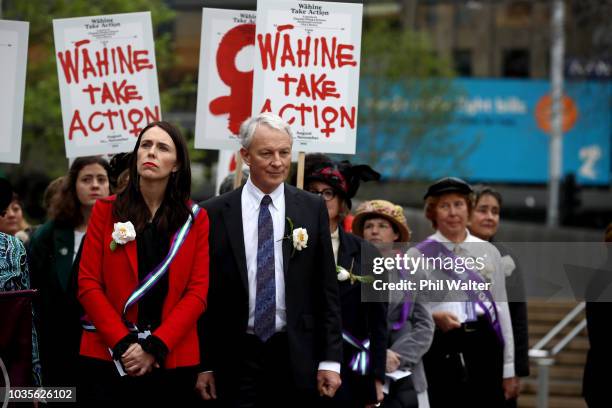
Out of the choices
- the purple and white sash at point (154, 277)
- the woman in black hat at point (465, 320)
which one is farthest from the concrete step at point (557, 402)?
the purple and white sash at point (154, 277)

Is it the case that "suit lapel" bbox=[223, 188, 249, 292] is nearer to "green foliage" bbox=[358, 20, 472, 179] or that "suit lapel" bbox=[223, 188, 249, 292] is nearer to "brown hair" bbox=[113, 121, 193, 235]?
"brown hair" bbox=[113, 121, 193, 235]

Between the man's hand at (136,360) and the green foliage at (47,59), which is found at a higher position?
the green foliage at (47,59)

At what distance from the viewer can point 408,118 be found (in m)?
29.5

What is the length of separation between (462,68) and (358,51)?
38714mm

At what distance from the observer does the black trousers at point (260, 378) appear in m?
5.33

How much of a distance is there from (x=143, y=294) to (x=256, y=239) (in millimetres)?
601

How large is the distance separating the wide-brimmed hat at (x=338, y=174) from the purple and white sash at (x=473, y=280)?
0.58m

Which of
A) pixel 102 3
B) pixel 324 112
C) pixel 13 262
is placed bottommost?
pixel 13 262

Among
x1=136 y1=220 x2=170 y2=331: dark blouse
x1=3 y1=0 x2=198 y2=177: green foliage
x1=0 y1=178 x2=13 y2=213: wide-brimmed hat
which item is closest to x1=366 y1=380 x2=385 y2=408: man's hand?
x1=136 y1=220 x2=170 y2=331: dark blouse

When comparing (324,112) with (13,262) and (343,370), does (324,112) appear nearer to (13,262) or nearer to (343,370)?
(343,370)

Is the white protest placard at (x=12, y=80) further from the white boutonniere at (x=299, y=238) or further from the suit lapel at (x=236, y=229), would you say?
the white boutonniere at (x=299, y=238)

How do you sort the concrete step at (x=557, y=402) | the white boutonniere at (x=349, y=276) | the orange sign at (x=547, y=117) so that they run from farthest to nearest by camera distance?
the orange sign at (x=547, y=117)
the concrete step at (x=557, y=402)
the white boutonniere at (x=349, y=276)

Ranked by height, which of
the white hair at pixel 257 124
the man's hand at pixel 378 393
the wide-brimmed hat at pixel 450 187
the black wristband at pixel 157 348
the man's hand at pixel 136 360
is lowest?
the man's hand at pixel 378 393

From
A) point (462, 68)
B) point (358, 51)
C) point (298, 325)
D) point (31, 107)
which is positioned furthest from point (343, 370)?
point (462, 68)
